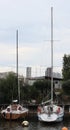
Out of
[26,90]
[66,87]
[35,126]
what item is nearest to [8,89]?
[26,90]

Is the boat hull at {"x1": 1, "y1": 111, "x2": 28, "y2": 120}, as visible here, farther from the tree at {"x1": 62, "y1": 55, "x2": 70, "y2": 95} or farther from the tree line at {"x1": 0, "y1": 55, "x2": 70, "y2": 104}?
the tree at {"x1": 62, "y1": 55, "x2": 70, "y2": 95}

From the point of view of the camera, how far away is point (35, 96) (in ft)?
341

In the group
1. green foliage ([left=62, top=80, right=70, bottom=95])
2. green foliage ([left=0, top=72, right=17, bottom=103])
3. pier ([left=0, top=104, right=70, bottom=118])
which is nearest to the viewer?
pier ([left=0, top=104, right=70, bottom=118])

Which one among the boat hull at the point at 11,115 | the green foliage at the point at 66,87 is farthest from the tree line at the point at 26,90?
the boat hull at the point at 11,115

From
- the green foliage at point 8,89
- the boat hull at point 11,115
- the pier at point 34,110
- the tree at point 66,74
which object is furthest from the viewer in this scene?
the tree at point 66,74

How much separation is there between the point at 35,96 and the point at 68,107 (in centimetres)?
1697

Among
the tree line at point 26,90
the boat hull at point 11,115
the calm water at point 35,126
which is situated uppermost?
the tree line at point 26,90

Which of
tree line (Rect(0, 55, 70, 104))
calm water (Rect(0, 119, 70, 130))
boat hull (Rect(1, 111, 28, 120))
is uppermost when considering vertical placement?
tree line (Rect(0, 55, 70, 104))

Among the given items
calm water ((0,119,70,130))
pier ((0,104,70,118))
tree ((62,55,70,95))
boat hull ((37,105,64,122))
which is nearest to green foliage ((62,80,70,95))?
tree ((62,55,70,95))

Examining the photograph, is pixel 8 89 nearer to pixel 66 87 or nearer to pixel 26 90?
pixel 26 90

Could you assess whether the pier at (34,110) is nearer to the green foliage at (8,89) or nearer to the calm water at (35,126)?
the green foliage at (8,89)

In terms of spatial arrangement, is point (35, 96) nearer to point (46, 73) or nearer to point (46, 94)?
point (46, 94)

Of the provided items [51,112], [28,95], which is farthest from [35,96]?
[51,112]

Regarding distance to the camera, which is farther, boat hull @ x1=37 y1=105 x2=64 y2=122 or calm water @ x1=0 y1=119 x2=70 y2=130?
boat hull @ x1=37 y1=105 x2=64 y2=122
